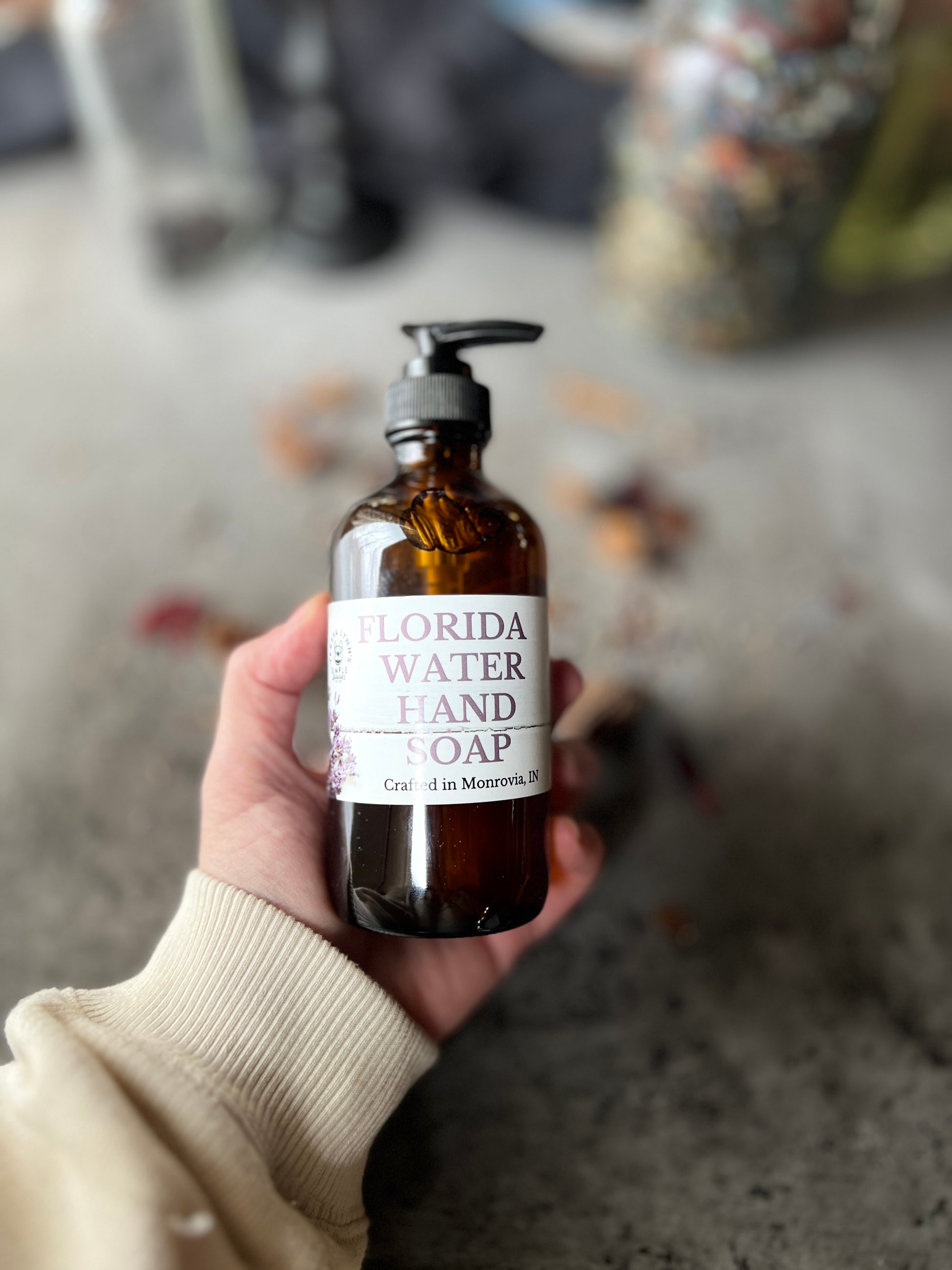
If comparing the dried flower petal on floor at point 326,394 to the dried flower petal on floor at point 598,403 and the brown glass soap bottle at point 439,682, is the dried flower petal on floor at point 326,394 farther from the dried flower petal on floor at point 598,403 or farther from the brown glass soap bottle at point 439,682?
the brown glass soap bottle at point 439,682

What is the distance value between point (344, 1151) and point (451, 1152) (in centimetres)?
22

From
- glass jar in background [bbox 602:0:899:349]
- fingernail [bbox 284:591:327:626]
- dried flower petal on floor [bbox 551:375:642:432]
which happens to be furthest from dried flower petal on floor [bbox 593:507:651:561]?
fingernail [bbox 284:591:327:626]

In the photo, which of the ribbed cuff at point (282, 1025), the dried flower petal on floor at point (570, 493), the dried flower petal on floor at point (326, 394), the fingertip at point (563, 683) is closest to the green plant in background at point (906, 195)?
the dried flower petal on floor at point (570, 493)

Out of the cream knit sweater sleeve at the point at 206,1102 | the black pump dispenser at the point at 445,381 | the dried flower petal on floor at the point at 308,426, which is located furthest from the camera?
the dried flower petal on floor at the point at 308,426

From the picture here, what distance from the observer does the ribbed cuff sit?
56 cm

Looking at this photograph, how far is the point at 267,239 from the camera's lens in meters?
1.29

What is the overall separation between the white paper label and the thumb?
82 millimetres

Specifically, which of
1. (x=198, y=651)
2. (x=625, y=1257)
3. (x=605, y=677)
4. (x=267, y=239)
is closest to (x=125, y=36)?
(x=267, y=239)

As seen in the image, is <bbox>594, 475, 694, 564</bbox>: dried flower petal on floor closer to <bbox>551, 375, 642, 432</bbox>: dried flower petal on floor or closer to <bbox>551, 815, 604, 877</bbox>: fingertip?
<bbox>551, 375, 642, 432</bbox>: dried flower petal on floor

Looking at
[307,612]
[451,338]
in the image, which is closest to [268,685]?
[307,612]

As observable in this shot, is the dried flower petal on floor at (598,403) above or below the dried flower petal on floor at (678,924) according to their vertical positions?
above

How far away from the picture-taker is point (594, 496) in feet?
3.60

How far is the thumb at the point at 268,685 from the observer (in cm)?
63

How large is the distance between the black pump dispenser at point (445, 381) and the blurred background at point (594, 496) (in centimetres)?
42
